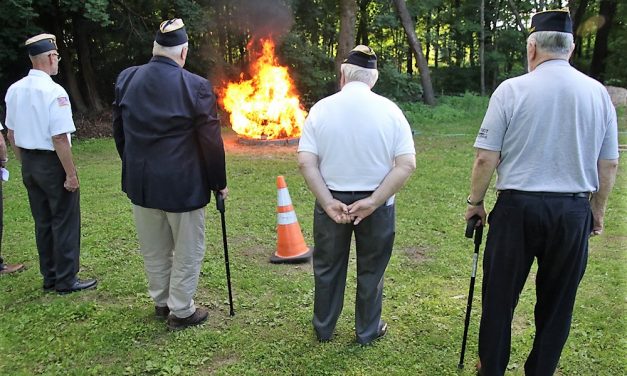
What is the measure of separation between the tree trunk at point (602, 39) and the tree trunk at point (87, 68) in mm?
23241

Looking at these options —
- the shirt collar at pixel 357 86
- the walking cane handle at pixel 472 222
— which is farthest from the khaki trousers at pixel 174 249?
the walking cane handle at pixel 472 222

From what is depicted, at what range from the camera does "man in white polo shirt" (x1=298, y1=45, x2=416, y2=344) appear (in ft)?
10.5

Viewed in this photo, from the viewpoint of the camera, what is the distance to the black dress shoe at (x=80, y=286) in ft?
14.6

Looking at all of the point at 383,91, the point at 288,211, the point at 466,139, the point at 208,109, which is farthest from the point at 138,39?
the point at 208,109

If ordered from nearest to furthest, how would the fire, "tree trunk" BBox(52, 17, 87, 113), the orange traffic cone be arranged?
1. the orange traffic cone
2. the fire
3. "tree trunk" BBox(52, 17, 87, 113)

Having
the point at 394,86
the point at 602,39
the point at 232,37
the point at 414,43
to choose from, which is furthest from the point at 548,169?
the point at 602,39

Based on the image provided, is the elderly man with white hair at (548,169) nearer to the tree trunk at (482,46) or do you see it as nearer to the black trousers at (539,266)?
the black trousers at (539,266)

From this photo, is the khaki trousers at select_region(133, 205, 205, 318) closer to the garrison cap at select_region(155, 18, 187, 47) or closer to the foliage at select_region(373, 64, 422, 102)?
the garrison cap at select_region(155, 18, 187, 47)

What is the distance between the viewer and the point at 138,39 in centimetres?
1720

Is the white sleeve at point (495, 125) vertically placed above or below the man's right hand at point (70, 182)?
above

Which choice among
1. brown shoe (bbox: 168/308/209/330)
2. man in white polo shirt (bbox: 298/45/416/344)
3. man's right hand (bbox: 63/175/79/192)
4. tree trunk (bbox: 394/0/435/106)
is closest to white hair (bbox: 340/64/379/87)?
man in white polo shirt (bbox: 298/45/416/344)

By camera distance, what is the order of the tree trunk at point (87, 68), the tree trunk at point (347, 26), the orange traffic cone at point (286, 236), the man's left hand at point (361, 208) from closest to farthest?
the man's left hand at point (361, 208) < the orange traffic cone at point (286, 236) < the tree trunk at point (347, 26) < the tree trunk at point (87, 68)

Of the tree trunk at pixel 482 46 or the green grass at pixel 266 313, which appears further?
the tree trunk at pixel 482 46

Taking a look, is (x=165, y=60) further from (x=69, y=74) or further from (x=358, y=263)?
(x=69, y=74)
